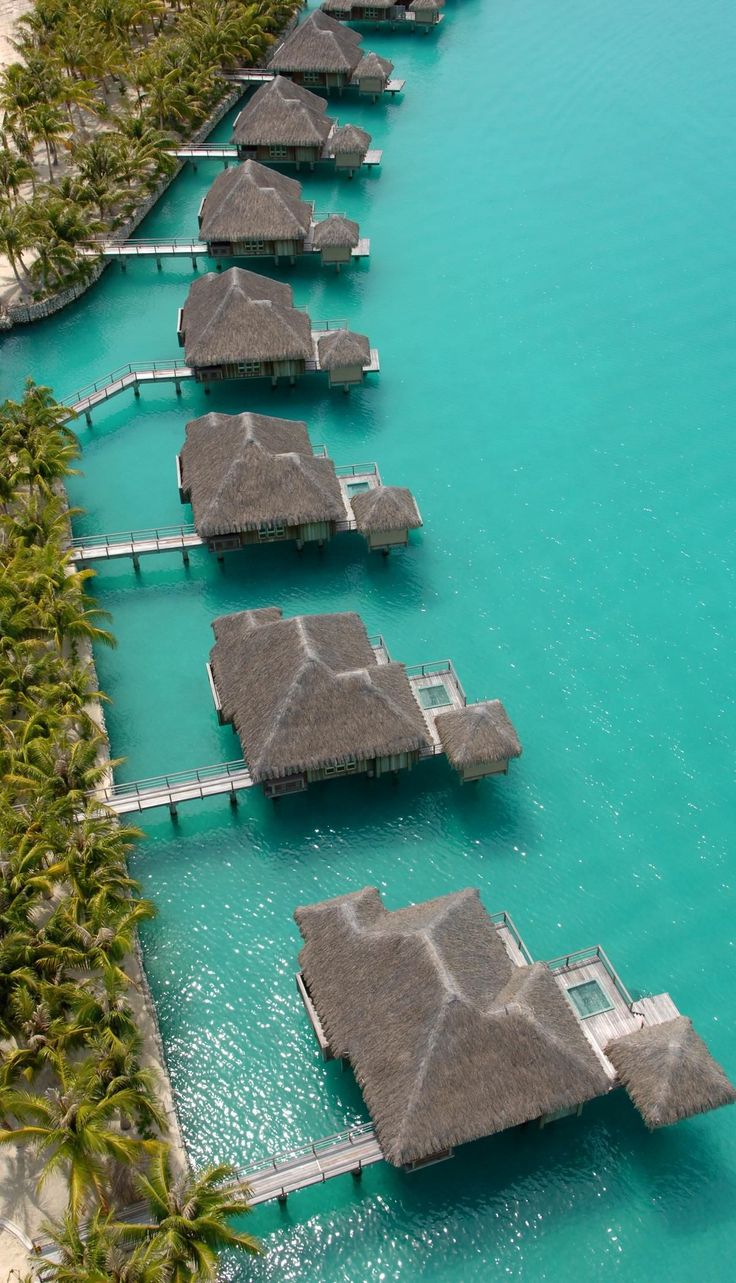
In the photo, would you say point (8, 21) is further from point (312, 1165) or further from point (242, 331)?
point (312, 1165)

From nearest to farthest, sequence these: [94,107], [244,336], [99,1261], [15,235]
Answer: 1. [99,1261]
2. [244,336]
3. [15,235]
4. [94,107]

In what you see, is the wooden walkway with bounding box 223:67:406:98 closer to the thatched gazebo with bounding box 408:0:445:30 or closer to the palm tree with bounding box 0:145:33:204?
the thatched gazebo with bounding box 408:0:445:30

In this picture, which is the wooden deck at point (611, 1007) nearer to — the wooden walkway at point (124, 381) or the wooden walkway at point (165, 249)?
the wooden walkway at point (124, 381)

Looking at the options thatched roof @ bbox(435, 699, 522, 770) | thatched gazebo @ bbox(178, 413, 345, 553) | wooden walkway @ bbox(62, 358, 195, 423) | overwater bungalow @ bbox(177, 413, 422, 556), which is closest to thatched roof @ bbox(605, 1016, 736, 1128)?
thatched roof @ bbox(435, 699, 522, 770)

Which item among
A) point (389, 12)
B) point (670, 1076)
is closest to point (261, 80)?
point (389, 12)

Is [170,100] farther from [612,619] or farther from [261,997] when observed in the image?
[261,997]

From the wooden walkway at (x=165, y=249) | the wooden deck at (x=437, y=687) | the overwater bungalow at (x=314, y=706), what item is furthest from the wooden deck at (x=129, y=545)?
the wooden walkway at (x=165, y=249)
